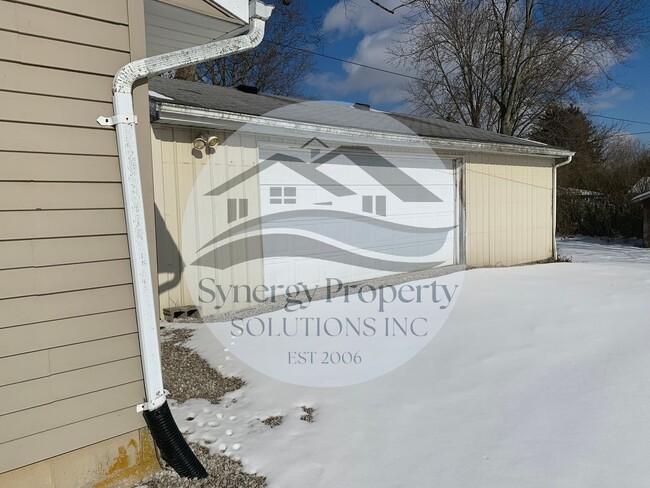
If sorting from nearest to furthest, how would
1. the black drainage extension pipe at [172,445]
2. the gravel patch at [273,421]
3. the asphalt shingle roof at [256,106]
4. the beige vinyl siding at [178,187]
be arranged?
1. the black drainage extension pipe at [172,445]
2. the gravel patch at [273,421]
3. the beige vinyl siding at [178,187]
4. the asphalt shingle roof at [256,106]

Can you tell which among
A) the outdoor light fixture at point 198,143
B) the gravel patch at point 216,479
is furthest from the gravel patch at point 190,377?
the outdoor light fixture at point 198,143

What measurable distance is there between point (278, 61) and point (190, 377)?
50.5 ft

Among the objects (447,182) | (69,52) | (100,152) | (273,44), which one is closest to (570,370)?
(100,152)

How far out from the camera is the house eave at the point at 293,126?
4289 millimetres

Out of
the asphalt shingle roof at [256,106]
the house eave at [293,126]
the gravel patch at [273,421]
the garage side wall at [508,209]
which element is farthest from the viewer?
the garage side wall at [508,209]

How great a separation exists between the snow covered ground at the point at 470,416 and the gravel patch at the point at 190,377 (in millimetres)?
90

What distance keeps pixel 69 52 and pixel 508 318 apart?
411cm

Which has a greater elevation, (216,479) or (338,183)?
(338,183)

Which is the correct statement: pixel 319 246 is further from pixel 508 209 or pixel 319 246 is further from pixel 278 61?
pixel 278 61

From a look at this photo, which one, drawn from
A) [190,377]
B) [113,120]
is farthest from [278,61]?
[113,120]

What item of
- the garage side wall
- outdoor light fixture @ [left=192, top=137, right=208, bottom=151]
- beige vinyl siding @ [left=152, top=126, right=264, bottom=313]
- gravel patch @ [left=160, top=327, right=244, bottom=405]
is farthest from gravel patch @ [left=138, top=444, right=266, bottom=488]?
the garage side wall

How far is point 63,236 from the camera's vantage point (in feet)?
6.31

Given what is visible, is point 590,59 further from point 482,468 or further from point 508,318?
point 482,468

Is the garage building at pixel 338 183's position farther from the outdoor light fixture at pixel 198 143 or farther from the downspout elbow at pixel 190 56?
the downspout elbow at pixel 190 56
